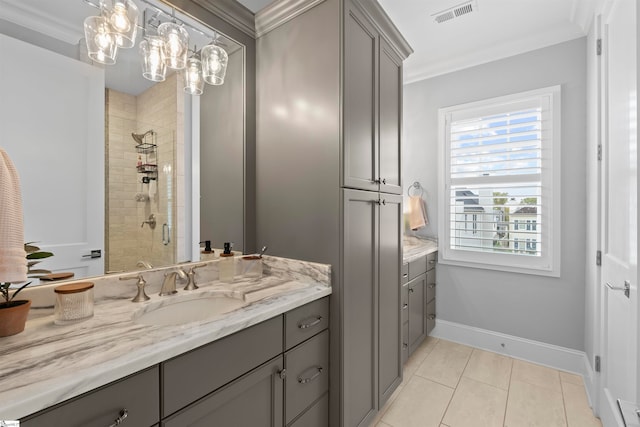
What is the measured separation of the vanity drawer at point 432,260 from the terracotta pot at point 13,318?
2.79 meters

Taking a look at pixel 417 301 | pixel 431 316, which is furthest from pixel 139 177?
pixel 431 316

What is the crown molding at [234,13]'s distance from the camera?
1.56 meters

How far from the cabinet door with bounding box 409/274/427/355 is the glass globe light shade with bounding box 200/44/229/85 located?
2.07 m

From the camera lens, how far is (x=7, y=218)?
2.67 ft

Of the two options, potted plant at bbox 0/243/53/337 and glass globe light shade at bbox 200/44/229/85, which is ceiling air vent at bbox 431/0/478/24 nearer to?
glass globe light shade at bbox 200/44/229/85

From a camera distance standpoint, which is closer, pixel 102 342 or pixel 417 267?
pixel 102 342

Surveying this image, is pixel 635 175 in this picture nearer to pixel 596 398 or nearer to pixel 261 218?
pixel 596 398

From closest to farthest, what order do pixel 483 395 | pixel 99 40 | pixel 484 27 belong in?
1. pixel 99 40
2. pixel 483 395
3. pixel 484 27

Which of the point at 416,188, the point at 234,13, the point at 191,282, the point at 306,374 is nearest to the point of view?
the point at 306,374

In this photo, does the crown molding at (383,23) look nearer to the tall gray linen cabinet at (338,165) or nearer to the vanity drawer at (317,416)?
the tall gray linen cabinet at (338,165)

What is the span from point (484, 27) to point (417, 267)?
2.11m

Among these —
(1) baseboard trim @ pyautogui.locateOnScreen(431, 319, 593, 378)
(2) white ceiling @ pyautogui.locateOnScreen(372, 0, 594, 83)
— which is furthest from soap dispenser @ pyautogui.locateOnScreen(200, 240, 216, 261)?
(1) baseboard trim @ pyautogui.locateOnScreen(431, 319, 593, 378)

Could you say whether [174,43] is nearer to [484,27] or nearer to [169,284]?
[169,284]

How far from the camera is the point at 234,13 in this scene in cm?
164
